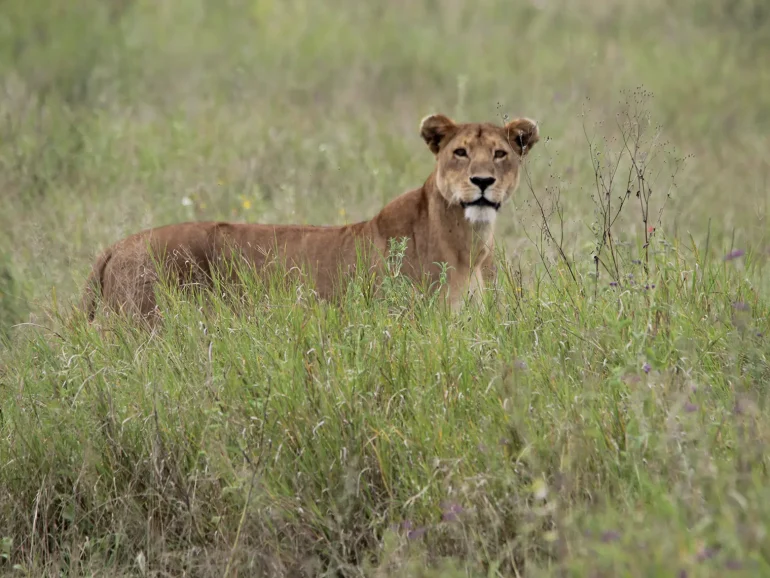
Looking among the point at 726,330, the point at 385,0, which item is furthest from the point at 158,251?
the point at 385,0

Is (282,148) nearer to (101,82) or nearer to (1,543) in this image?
(101,82)

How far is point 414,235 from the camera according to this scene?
6.72m

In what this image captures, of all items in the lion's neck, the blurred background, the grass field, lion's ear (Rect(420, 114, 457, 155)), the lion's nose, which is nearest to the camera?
the grass field

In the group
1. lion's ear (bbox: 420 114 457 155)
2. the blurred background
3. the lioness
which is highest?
lion's ear (bbox: 420 114 457 155)

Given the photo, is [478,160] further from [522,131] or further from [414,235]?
[414,235]

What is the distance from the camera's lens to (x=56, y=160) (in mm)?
10133

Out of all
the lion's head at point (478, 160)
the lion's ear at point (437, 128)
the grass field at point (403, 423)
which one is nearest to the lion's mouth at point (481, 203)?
the lion's head at point (478, 160)

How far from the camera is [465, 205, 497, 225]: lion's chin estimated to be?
20.9 ft

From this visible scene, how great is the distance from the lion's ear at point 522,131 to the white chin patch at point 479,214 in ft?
1.48

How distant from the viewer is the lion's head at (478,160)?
6379 mm

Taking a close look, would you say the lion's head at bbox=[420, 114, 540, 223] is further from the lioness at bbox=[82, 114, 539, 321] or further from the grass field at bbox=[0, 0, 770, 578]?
the grass field at bbox=[0, 0, 770, 578]

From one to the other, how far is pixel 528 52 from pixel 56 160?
285 inches

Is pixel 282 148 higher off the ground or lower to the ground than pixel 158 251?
lower

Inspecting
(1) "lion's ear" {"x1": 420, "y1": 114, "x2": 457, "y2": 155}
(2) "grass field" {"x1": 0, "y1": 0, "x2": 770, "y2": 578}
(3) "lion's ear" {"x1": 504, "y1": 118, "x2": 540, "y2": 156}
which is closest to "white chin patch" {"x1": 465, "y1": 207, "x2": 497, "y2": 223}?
(3) "lion's ear" {"x1": 504, "y1": 118, "x2": 540, "y2": 156}
